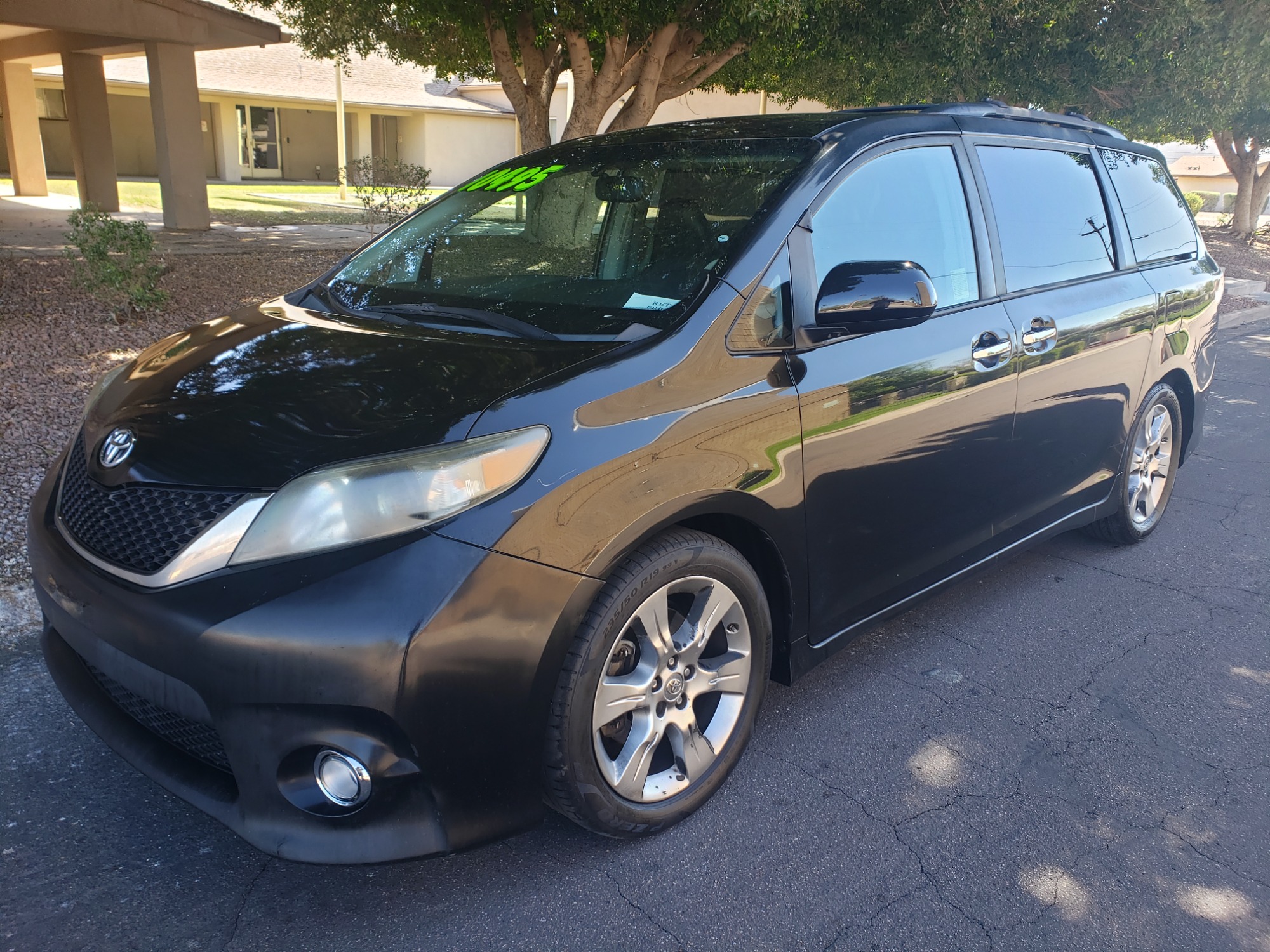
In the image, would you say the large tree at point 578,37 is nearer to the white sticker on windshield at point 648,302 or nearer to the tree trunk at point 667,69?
the tree trunk at point 667,69

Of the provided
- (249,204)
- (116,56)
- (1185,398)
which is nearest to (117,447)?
(1185,398)

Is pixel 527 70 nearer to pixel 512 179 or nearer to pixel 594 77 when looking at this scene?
pixel 594 77

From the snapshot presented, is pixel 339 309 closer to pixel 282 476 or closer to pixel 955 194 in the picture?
pixel 282 476

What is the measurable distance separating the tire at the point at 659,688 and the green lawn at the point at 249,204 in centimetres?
1559

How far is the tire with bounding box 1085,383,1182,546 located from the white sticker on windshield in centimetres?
272

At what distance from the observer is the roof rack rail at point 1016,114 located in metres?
3.62

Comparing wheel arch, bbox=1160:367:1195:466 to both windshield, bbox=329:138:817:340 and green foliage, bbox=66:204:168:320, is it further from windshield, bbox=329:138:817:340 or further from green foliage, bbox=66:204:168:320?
green foliage, bbox=66:204:168:320

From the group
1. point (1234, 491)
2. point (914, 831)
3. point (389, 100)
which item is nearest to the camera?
point (914, 831)

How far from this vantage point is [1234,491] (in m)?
5.90

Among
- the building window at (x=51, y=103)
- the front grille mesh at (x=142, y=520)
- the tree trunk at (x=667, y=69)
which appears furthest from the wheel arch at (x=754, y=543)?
the building window at (x=51, y=103)

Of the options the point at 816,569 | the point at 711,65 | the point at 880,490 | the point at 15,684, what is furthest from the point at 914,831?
the point at 711,65

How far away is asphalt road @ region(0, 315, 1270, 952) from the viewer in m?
2.34

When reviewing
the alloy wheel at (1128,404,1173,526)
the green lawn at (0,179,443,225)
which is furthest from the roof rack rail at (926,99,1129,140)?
the green lawn at (0,179,443,225)

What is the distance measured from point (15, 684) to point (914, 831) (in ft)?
9.52
